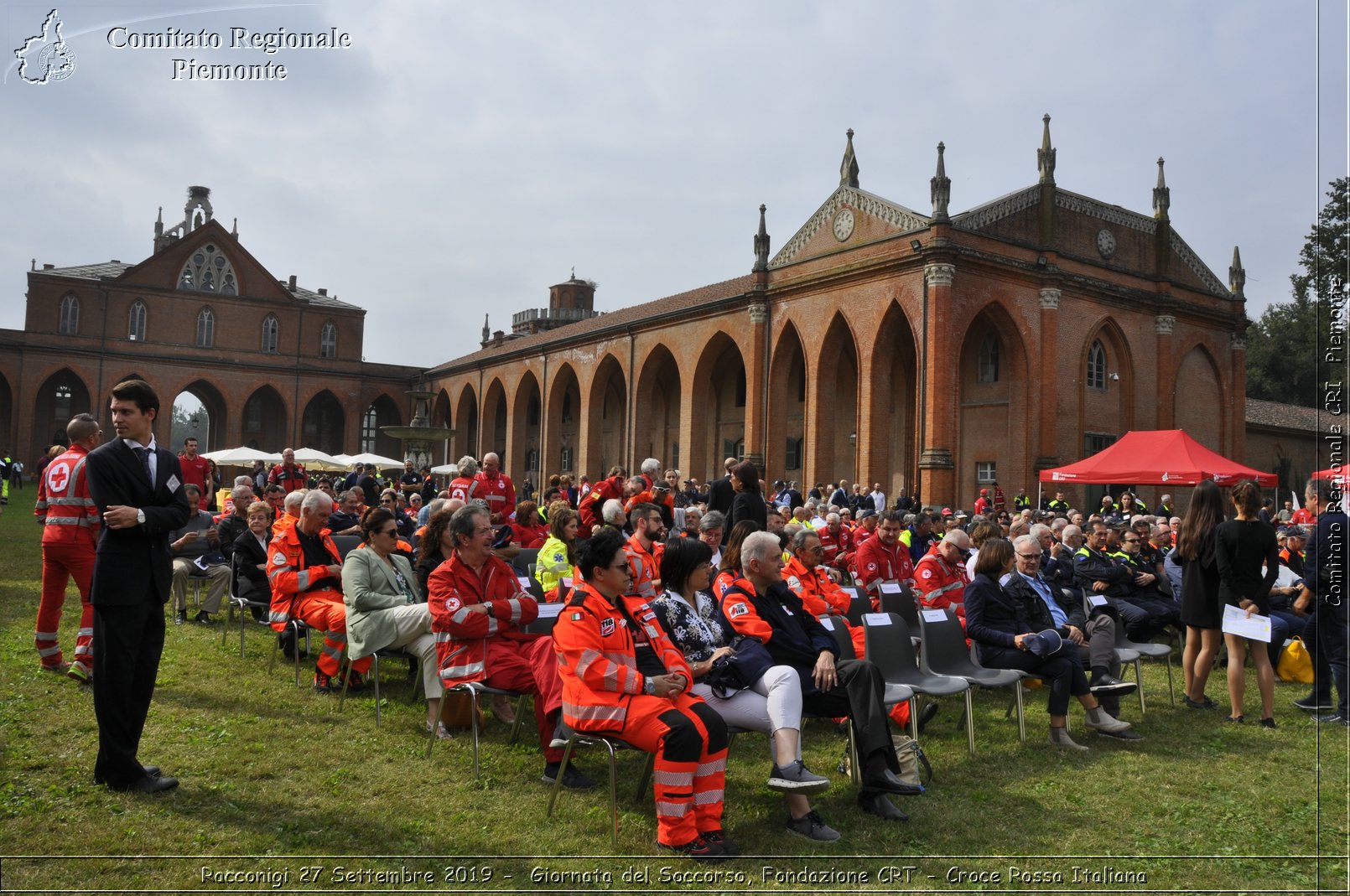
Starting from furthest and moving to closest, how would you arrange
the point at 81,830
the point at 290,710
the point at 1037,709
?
the point at 1037,709
the point at 290,710
the point at 81,830

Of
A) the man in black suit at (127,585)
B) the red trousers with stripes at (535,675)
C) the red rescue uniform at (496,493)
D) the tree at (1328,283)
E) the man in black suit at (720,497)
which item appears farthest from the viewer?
the red rescue uniform at (496,493)

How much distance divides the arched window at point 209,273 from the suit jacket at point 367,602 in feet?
156

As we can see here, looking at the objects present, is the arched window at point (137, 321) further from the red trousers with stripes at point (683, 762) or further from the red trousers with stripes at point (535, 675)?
the red trousers with stripes at point (683, 762)

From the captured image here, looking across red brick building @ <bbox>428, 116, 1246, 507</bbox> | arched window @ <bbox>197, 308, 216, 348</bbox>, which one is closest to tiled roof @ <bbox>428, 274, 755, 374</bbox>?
red brick building @ <bbox>428, 116, 1246, 507</bbox>

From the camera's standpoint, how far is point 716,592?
5477mm

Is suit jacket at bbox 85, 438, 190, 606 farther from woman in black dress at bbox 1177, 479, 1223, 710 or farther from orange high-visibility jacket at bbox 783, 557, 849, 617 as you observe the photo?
woman in black dress at bbox 1177, 479, 1223, 710

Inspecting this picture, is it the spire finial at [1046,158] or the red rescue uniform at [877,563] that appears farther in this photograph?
the spire finial at [1046,158]

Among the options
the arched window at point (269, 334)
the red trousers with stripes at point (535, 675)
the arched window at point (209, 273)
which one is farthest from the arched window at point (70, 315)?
the red trousers with stripes at point (535, 675)

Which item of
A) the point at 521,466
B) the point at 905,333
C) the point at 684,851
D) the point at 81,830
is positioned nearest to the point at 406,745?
the point at 81,830

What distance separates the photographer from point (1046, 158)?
2538cm

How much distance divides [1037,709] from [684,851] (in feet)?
13.8

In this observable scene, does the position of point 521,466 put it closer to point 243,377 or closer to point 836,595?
point 243,377

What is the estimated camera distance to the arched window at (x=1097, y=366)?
26875 mm

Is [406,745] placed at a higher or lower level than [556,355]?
lower
